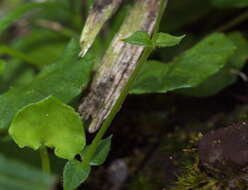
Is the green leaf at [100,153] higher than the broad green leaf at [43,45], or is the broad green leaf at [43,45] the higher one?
the green leaf at [100,153]

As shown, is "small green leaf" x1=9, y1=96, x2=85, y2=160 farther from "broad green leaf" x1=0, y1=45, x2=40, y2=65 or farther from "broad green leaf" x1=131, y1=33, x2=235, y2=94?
"broad green leaf" x1=0, y1=45, x2=40, y2=65

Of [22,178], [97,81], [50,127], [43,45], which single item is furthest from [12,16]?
[22,178]

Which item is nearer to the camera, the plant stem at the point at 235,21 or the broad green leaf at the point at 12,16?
the broad green leaf at the point at 12,16

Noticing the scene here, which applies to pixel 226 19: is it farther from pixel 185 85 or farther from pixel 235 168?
pixel 235 168

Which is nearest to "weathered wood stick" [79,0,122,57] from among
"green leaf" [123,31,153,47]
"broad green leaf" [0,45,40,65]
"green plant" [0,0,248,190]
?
"green plant" [0,0,248,190]

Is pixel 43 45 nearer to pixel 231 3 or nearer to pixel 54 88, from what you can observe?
pixel 54 88

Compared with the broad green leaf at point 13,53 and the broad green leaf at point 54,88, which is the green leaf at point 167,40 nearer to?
the broad green leaf at point 54,88

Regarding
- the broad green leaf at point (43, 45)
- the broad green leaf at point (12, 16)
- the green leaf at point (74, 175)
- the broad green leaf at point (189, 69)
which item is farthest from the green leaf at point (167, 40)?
the broad green leaf at point (43, 45)
